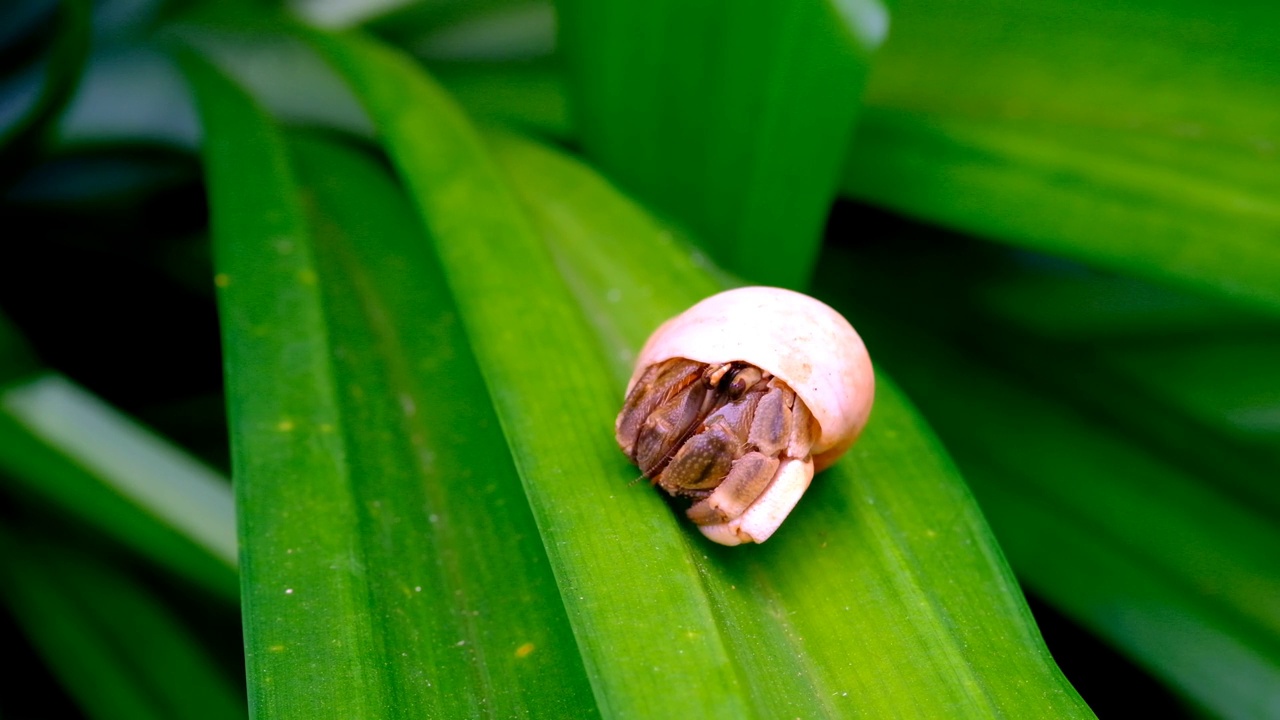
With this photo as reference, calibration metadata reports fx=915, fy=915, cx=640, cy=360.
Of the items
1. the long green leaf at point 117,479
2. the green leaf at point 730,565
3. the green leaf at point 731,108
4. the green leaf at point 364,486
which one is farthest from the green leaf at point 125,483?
the green leaf at point 731,108

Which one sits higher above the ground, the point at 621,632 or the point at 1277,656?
the point at 621,632

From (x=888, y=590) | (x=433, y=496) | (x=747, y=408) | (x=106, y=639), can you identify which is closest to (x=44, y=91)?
(x=106, y=639)

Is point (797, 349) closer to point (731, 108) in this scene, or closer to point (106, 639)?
point (731, 108)

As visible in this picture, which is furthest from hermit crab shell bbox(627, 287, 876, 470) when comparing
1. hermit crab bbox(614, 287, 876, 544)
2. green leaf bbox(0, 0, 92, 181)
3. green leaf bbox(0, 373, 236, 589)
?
green leaf bbox(0, 0, 92, 181)

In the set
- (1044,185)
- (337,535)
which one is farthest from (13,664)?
(1044,185)

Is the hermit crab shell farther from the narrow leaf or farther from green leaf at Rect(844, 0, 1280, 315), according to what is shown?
green leaf at Rect(844, 0, 1280, 315)

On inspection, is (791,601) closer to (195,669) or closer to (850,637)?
(850,637)
